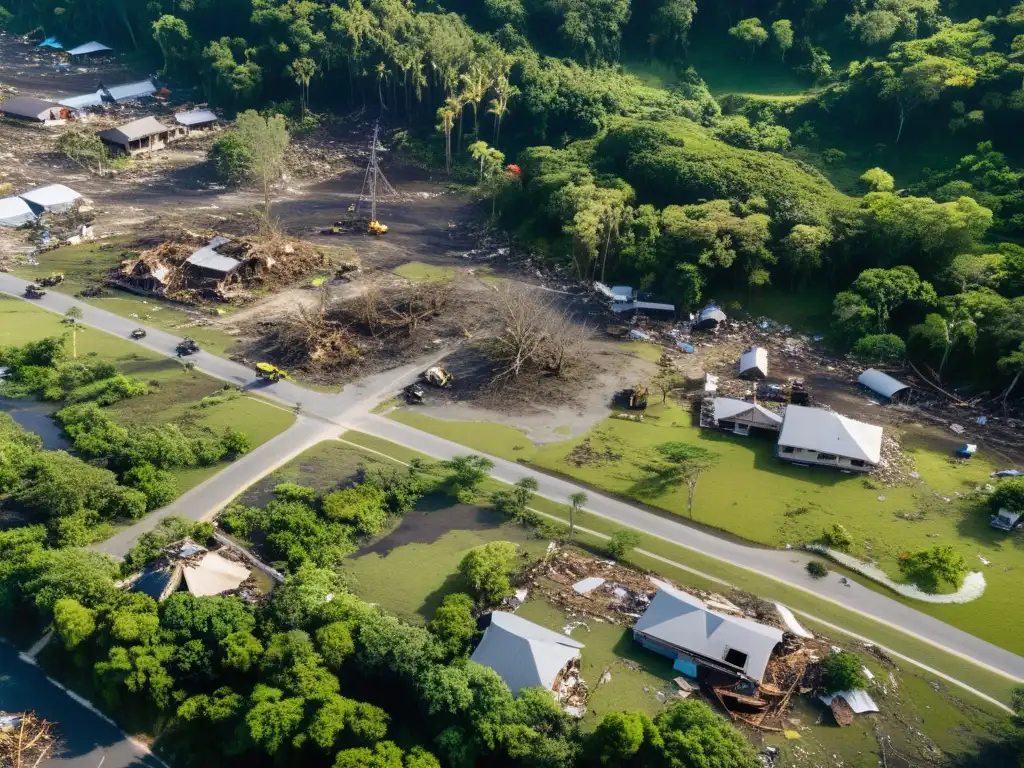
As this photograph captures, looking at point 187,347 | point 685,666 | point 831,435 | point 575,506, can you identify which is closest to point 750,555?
point 685,666

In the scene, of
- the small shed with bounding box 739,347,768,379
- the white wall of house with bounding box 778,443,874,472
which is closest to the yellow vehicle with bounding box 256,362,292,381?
the small shed with bounding box 739,347,768,379

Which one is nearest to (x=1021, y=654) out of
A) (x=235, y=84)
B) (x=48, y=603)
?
(x=48, y=603)

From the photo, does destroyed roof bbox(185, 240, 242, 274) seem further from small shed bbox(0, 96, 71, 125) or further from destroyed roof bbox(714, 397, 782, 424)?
small shed bbox(0, 96, 71, 125)

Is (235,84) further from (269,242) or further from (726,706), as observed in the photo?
(726,706)

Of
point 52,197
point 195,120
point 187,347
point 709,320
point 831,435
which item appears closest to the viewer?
point 831,435

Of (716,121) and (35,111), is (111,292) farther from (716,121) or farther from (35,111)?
(716,121)

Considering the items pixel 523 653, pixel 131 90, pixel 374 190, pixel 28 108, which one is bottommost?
pixel 523 653
